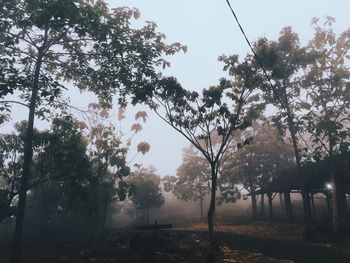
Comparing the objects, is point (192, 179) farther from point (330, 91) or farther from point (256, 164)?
point (330, 91)

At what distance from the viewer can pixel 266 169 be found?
49.7m

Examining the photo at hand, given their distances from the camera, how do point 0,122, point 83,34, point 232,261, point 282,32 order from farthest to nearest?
point 282,32 < point 0,122 < point 83,34 < point 232,261

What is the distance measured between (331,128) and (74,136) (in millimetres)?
18579

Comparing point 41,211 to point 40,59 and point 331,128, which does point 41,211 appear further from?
point 331,128

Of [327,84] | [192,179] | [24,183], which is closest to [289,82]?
[327,84]

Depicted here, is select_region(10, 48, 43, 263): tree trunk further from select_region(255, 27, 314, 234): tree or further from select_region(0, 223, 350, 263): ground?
select_region(255, 27, 314, 234): tree

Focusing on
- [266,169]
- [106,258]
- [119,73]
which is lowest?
[106,258]

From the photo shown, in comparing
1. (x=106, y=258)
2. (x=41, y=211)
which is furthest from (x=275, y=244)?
(x=41, y=211)

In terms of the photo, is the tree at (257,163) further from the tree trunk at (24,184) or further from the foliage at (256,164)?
the tree trunk at (24,184)

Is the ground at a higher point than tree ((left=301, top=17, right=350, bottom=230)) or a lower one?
lower

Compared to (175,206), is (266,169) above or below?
above

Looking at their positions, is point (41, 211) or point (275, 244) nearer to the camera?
point (275, 244)

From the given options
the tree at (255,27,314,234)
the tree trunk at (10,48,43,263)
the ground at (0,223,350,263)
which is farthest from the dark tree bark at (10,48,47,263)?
the tree at (255,27,314,234)

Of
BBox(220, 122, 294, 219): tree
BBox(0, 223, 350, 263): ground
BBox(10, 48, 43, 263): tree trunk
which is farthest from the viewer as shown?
BBox(220, 122, 294, 219): tree
